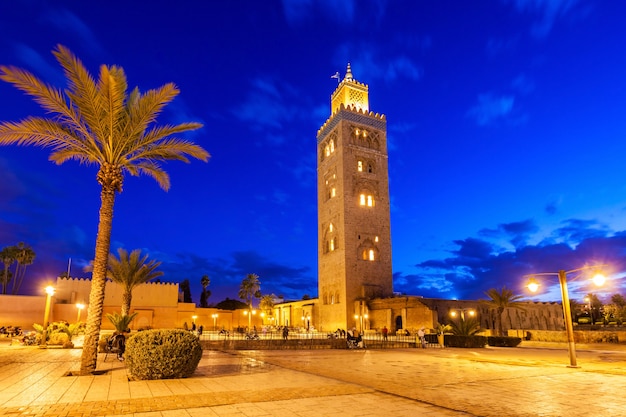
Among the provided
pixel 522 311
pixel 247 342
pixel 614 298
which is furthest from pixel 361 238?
pixel 614 298

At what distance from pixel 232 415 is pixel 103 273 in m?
6.85

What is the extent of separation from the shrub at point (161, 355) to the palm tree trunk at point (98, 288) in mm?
1395

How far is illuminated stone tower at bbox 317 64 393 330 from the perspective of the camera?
47.7 meters

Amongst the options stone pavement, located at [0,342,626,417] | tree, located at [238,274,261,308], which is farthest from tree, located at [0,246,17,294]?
stone pavement, located at [0,342,626,417]

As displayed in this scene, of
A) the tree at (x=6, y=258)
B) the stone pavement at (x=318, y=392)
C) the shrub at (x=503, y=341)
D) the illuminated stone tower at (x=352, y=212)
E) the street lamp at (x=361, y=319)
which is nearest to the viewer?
the stone pavement at (x=318, y=392)

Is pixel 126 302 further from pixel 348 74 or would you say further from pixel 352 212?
pixel 348 74

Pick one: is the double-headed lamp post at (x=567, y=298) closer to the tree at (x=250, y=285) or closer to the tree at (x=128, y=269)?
the tree at (x=128, y=269)

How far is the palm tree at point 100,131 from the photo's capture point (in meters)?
10.6

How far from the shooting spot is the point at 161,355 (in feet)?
30.6

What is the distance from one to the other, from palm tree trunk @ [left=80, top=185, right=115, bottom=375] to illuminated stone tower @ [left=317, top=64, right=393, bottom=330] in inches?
1417

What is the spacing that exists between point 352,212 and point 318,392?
42192mm

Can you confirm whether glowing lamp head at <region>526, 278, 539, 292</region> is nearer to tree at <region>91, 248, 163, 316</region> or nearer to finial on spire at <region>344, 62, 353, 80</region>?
tree at <region>91, 248, 163, 316</region>

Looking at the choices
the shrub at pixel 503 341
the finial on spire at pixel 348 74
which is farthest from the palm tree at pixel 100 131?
the finial on spire at pixel 348 74

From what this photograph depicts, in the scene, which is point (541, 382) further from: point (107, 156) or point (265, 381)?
point (107, 156)
